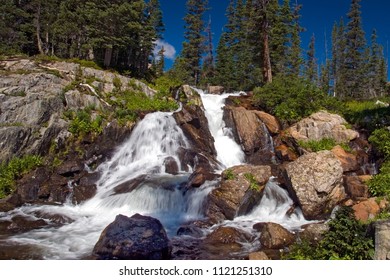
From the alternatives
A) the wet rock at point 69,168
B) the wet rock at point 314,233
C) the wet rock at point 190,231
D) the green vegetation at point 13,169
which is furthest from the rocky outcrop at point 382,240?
the green vegetation at point 13,169

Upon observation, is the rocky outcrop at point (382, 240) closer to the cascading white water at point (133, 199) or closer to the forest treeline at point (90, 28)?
the cascading white water at point (133, 199)

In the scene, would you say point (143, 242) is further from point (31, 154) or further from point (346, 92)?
point (346, 92)

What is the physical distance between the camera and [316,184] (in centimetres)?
1505

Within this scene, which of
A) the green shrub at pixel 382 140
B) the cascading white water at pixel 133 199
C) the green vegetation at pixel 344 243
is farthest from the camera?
the green shrub at pixel 382 140

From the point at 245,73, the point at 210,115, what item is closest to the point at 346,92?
the point at 245,73

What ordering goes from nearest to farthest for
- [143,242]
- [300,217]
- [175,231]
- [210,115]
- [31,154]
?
[143,242] → [175,231] → [300,217] → [31,154] → [210,115]

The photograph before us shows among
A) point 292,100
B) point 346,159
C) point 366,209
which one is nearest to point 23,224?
point 366,209

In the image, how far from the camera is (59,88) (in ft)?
78.6

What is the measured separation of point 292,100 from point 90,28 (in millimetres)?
19881

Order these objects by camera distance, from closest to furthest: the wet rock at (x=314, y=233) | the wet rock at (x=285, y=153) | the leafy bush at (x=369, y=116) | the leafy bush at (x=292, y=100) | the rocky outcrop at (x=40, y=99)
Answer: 1. the wet rock at (x=314, y=233)
2. the rocky outcrop at (x=40, y=99)
3. the wet rock at (x=285, y=153)
4. the leafy bush at (x=369, y=116)
5. the leafy bush at (x=292, y=100)

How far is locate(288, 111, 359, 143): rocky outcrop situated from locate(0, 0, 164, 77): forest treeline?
18.7 m

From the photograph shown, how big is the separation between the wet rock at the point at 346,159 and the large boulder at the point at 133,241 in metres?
12.2

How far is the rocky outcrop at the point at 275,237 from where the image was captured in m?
11.5
